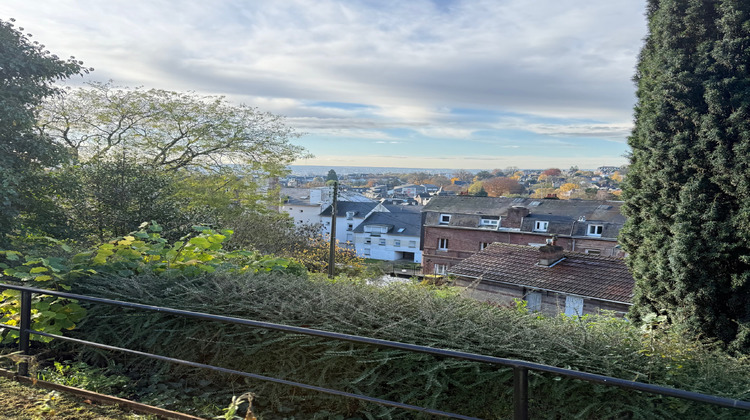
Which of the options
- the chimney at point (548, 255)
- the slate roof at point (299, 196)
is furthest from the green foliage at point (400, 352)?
the slate roof at point (299, 196)

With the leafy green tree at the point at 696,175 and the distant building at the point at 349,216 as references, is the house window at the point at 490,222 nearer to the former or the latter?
the distant building at the point at 349,216

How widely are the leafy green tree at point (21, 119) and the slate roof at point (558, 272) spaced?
1128 centimetres

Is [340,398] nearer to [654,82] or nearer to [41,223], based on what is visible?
[654,82]

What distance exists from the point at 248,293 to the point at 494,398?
187 cm

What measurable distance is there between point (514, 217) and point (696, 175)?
107ft

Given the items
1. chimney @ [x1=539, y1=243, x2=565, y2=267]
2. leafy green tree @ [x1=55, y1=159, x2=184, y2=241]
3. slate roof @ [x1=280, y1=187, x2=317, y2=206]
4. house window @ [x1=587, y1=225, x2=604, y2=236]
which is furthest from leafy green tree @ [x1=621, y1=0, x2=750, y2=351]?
slate roof @ [x1=280, y1=187, x2=317, y2=206]

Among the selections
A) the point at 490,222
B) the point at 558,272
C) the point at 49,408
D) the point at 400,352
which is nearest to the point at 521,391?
the point at 400,352

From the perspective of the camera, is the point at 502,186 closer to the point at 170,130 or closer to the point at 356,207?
the point at 356,207

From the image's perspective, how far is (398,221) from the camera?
189 feet

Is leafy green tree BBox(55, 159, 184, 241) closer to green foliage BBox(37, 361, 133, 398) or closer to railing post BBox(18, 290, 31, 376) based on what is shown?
green foliage BBox(37, 361, 133, 398)

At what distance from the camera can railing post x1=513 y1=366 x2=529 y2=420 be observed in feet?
6.14

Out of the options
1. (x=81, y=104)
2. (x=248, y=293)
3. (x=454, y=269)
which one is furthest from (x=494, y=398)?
(x=81, y=104)

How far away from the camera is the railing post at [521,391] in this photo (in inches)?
73.6

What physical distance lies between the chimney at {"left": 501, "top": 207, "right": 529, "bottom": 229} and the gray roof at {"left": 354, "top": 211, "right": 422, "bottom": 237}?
1956 cm
